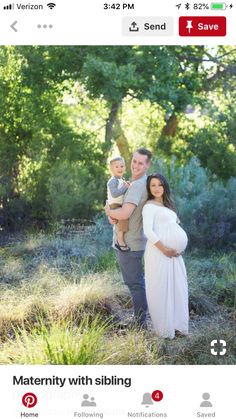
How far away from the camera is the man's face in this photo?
4500 mm

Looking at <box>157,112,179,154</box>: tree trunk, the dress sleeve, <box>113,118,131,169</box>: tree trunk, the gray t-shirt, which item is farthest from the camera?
<box>113,118,131,169</box>: tree trunk

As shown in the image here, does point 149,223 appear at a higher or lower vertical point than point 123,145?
lower

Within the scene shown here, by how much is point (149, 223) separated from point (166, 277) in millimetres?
461

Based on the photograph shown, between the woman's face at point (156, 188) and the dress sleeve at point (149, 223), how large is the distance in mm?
103

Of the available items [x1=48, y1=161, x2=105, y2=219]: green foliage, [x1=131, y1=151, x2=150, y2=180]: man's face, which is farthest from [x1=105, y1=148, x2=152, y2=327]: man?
[x1=48, y1=161, x2=105, y2=219]: green foliage

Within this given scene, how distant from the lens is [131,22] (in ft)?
12.1

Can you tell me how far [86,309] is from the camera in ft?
17.4

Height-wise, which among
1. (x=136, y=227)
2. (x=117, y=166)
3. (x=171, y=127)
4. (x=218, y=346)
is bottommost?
(x=218, y=346)

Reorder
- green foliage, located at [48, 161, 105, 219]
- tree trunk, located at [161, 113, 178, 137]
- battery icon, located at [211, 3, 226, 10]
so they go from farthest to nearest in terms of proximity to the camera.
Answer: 1. tree trunk, located at [161, 113, 178, 137]
2. green foliage, located at [48, 161, 105, 219]
3. battery icon, located at [211, 3, 226, 10]

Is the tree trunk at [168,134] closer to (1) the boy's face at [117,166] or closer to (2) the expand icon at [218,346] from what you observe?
(1) the boy's face at [117,166]

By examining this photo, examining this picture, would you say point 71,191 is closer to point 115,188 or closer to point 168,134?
point 168,134
